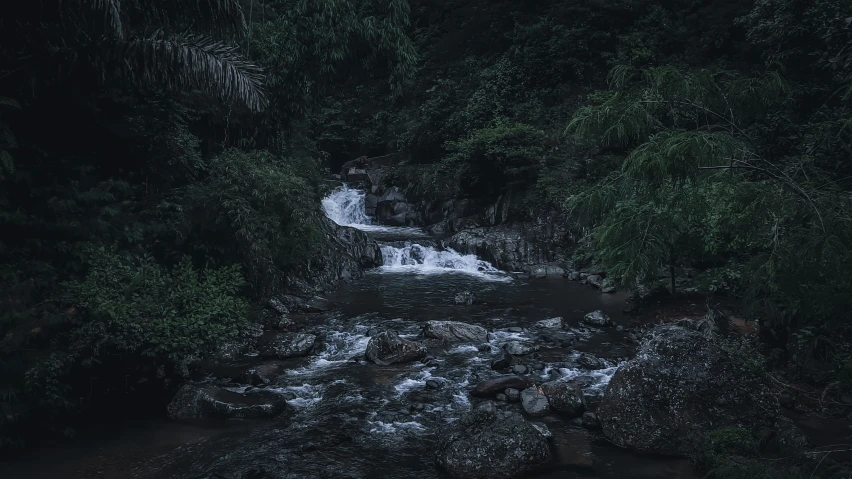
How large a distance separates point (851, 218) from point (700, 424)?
14.8 feet

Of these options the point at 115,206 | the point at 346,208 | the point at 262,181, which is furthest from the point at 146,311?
the point at 346,208

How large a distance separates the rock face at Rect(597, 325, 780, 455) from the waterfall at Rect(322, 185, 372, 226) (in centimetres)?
1921

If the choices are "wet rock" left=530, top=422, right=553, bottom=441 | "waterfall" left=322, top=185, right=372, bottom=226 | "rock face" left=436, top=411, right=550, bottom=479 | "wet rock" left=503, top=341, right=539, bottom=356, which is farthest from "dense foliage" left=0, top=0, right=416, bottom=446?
"waterfall" left=322, top=185, right=372, bottom=226

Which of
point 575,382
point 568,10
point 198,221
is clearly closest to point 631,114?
point 575,382

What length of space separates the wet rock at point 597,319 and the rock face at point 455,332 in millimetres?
2698

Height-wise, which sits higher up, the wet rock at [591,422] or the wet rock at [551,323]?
the wet rock at [551,323]

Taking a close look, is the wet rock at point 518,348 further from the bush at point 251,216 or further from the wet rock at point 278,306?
the wet rock at point 278,306

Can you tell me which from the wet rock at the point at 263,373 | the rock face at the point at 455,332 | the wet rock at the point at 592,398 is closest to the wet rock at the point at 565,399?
the wet rock at the point at 592,398

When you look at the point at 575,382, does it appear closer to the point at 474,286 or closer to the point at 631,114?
the point at 631,114

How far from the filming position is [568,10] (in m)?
26.2

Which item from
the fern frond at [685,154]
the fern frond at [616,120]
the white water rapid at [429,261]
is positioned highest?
the fern frond at [616,120]

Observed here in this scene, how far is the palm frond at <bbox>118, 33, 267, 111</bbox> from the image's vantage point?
30.4 feet

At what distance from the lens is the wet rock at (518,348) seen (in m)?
11.1

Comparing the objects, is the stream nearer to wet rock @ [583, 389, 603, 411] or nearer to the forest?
wet rock @ [583, 389, 603, 411]
